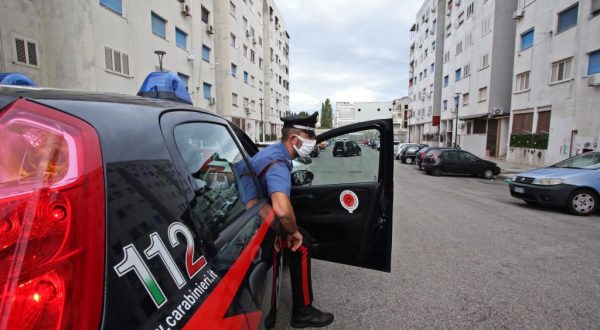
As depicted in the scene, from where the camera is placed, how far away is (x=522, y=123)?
21.4m

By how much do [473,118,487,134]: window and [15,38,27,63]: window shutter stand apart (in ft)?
98.8

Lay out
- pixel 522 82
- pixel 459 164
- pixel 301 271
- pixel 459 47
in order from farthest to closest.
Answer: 1. pixel 459 47
2. pixel 522 82
3. pixel 459 164
4. pixel 301 271

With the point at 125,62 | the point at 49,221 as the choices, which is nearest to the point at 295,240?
the point at 49,221

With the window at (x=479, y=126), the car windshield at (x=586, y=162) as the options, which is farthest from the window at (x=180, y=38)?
the window at (x=479, y=126)

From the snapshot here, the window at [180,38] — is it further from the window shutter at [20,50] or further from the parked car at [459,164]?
the parked car at [459,164]

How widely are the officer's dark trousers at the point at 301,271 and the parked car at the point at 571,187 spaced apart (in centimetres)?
688

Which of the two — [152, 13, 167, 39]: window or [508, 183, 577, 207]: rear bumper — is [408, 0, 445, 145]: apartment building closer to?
[152, 13, 167, 39]: window

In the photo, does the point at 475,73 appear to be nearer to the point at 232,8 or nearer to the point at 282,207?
the point at 232,8

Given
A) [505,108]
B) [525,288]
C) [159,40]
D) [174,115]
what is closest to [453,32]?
[505,108]

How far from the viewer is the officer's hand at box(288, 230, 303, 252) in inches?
92.1

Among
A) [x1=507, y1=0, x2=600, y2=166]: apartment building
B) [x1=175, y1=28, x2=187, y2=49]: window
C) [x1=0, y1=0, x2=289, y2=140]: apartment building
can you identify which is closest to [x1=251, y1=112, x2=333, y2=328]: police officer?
[x1=0, y1=0, x2=289, y2=140]: apartment building

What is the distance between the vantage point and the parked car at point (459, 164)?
50.1ft

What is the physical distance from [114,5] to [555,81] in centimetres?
2248

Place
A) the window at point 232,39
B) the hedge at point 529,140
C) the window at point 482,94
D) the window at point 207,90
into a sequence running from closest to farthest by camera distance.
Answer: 1. the hedge at point 529,140
2. the window at point 207,90
3. the window at point 482,94
4. the window at point 232,39
